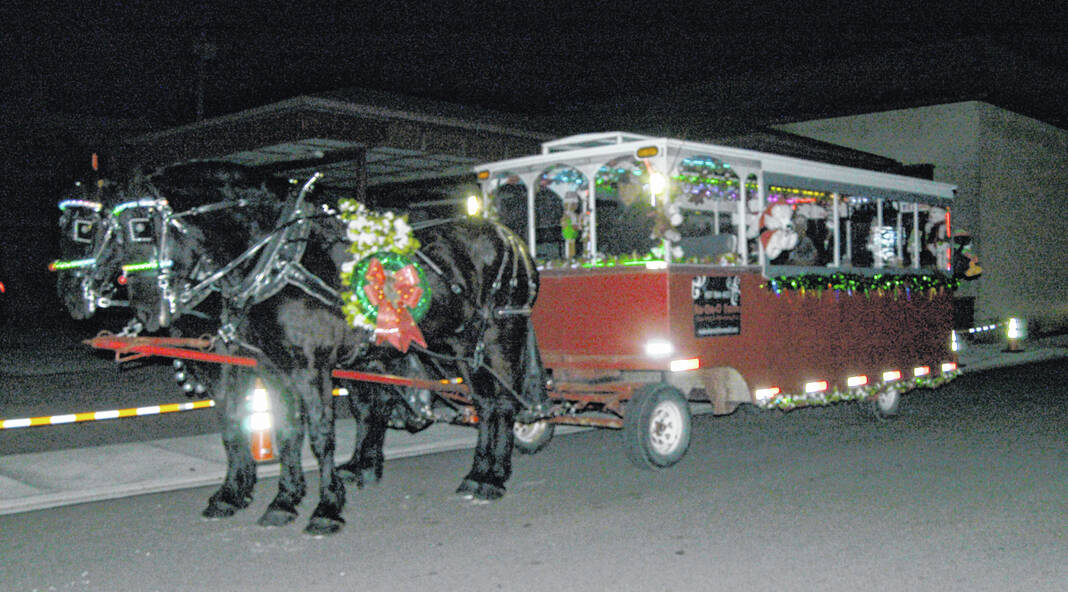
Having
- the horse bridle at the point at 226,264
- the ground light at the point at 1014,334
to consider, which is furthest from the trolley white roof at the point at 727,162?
the ground light at the point at 1014,334

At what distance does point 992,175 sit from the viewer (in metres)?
23.9

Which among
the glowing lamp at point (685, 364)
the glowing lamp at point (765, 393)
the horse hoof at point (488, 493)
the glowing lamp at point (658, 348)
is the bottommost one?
the horse hoof at point (488, 493)

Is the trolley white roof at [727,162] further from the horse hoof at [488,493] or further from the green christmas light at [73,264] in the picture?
the green christmas light at [73,264]

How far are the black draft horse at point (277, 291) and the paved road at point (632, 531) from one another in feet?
1.07

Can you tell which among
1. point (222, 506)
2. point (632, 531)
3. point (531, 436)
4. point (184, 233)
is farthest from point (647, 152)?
point (222, 506)

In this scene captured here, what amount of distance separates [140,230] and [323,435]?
5.63 feet

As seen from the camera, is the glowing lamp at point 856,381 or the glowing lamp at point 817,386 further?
the glowing lamp at point 856,381

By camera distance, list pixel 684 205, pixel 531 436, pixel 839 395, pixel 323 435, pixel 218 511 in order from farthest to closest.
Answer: pixel 839 395
pixel 684 205
pixel 531 436
pixel 218 511
pixel 323 435

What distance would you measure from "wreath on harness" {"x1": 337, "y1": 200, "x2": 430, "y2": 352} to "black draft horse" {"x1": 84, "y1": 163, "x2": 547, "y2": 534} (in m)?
0.12

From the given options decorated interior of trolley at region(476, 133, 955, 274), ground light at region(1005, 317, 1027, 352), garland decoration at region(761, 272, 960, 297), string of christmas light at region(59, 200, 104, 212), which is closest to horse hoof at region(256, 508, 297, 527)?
string of christmas light at region(59, 200, 104, 212)

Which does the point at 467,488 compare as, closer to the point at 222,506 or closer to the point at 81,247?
the point at 222,506

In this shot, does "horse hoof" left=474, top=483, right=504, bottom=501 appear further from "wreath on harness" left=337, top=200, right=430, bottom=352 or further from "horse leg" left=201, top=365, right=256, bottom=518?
"horse leg" left=201, top=365, right=256, bottom=518

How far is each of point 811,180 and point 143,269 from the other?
243 inches

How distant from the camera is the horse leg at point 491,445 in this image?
721 cm
